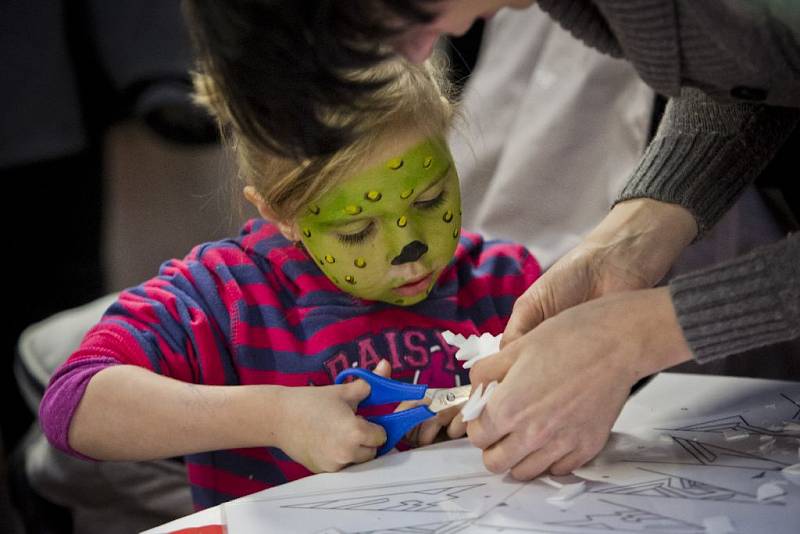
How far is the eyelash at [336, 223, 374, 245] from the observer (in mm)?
1116

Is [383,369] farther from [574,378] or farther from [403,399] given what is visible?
[574,378]

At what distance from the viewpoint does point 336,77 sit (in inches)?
35.3

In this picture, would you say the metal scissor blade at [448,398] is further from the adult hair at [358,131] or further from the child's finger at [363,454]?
the adult hair at [358,131]

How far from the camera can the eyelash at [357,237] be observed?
3.66 feet

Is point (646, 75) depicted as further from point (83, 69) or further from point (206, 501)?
point (83, 69)

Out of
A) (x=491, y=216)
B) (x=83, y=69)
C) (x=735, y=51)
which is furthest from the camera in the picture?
(x=83, y=69)

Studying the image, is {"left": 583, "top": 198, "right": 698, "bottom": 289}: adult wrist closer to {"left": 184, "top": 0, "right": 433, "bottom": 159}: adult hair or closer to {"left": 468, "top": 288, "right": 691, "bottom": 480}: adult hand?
{"left": 468, "top": 288, "right": 691, "bottom": 480}: adult hand

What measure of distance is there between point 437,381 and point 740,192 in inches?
16.1

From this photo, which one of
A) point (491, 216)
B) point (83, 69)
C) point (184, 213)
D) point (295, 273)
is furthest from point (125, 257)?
point (295, 273)

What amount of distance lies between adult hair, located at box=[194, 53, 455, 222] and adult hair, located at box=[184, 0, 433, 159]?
0.07m

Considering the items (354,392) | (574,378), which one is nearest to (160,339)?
(354,392)

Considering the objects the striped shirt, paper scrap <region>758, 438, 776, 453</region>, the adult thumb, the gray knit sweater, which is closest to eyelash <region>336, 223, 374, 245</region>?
the striped shirt

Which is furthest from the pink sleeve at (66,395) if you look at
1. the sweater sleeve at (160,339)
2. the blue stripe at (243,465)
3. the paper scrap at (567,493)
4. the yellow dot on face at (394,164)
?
the paper scrap at (567,493)

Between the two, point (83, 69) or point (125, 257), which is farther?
point (125, 257)
